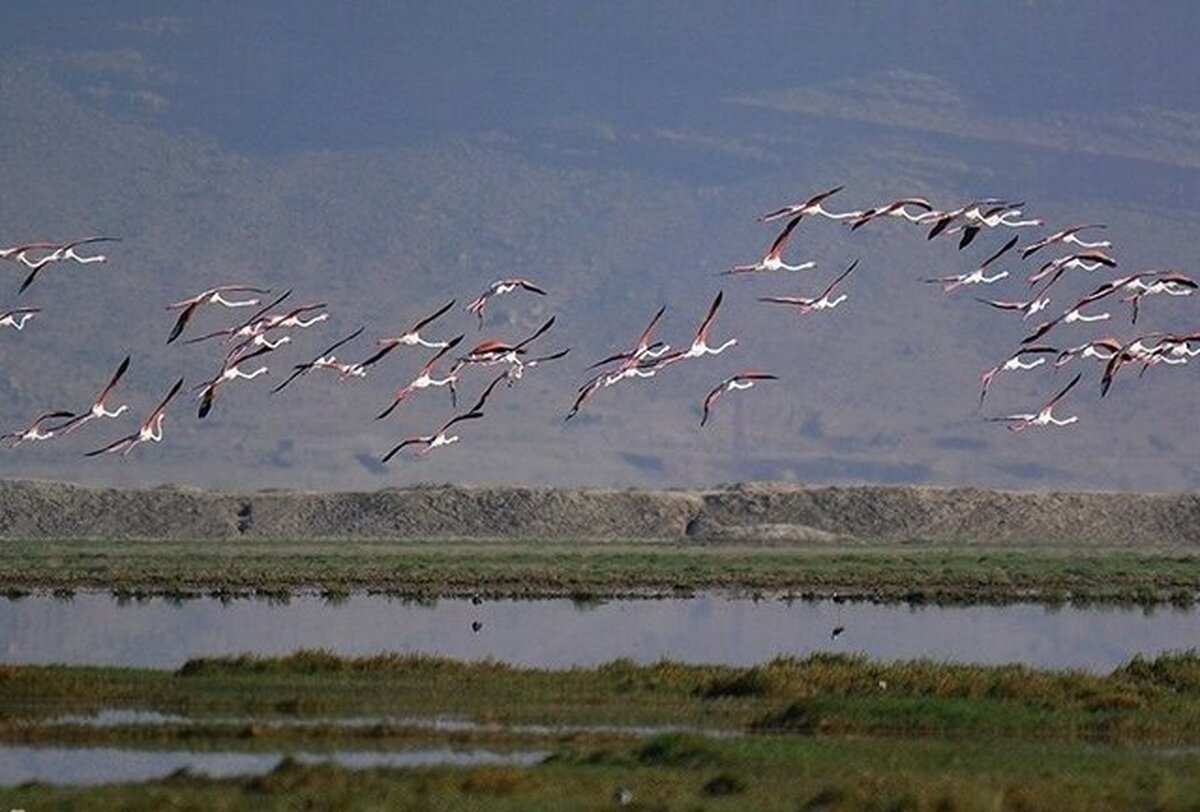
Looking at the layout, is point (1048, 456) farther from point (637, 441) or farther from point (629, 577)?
point (629, 577)

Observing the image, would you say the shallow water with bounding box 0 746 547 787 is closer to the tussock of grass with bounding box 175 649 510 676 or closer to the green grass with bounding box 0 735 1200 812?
the green grass with bounding box 0 735 1200 812

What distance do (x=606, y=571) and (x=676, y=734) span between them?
171 ft

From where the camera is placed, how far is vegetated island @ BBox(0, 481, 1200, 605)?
263 ft

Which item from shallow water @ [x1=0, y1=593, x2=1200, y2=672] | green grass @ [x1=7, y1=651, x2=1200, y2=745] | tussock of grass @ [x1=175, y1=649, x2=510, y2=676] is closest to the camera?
green grass @ [x1=7, y1=651, x2=1200, y2=745]

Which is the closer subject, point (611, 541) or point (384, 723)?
point (384, 723)

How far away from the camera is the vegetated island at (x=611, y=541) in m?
80.1

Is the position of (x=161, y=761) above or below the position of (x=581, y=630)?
above

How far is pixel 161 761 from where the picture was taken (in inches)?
1350

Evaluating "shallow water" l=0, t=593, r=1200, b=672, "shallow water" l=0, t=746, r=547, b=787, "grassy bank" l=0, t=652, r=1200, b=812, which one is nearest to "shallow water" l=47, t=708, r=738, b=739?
"grassy bank" l=0, t=652, r=1200, b=812

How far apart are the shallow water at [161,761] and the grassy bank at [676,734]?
720 mm

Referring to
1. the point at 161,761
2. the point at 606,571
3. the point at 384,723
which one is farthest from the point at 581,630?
the point at 606,571

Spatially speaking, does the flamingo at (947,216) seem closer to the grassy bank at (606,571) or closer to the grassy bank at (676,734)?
the grassy bank at (676,734)

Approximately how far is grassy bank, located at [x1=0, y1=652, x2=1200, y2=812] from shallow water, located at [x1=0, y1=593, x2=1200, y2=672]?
219 inches

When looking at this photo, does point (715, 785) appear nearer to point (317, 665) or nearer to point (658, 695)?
point (658, 695)
